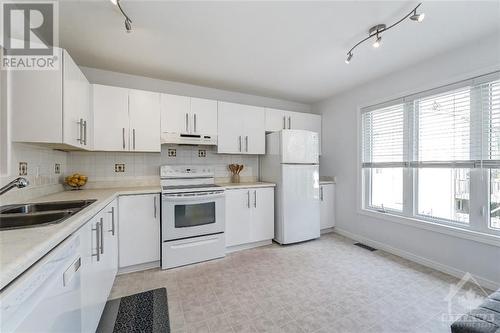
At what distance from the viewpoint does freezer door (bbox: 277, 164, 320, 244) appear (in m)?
3.12

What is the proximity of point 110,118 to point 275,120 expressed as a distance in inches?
92.3

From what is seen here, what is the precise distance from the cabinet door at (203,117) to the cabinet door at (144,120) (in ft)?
1.46

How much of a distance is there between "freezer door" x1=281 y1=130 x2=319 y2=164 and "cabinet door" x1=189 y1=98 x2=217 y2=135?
1044mm

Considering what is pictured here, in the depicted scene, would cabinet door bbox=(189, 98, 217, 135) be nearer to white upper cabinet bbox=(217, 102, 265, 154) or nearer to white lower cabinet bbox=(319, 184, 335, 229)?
white upper cabinet bbox=(217, 102, 265, 154)

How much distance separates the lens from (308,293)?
198 centimetres

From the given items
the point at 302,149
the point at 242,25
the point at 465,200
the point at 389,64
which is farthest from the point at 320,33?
the point at 465,200

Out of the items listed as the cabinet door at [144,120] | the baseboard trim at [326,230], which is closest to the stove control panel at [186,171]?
the cabinet door at [144,120]

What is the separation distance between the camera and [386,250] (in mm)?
2916

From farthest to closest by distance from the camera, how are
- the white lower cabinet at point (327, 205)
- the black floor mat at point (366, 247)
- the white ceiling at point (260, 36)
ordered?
the white lower cabinet at point (327, 205)
the black floor mat at point (366, 247)
the white ceiling at point (260, 36)

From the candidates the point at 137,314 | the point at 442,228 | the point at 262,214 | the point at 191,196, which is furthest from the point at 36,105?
the point at 442,228

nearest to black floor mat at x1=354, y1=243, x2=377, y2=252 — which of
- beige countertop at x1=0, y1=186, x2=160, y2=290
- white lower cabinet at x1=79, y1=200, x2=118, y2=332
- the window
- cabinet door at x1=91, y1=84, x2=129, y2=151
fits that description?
the window

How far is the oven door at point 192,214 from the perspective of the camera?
2449 millimetres

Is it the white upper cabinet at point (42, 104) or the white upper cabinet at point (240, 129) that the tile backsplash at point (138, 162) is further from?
the white upper cabinet at point (42, 104)

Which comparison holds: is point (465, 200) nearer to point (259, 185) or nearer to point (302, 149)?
point (302, 149)
